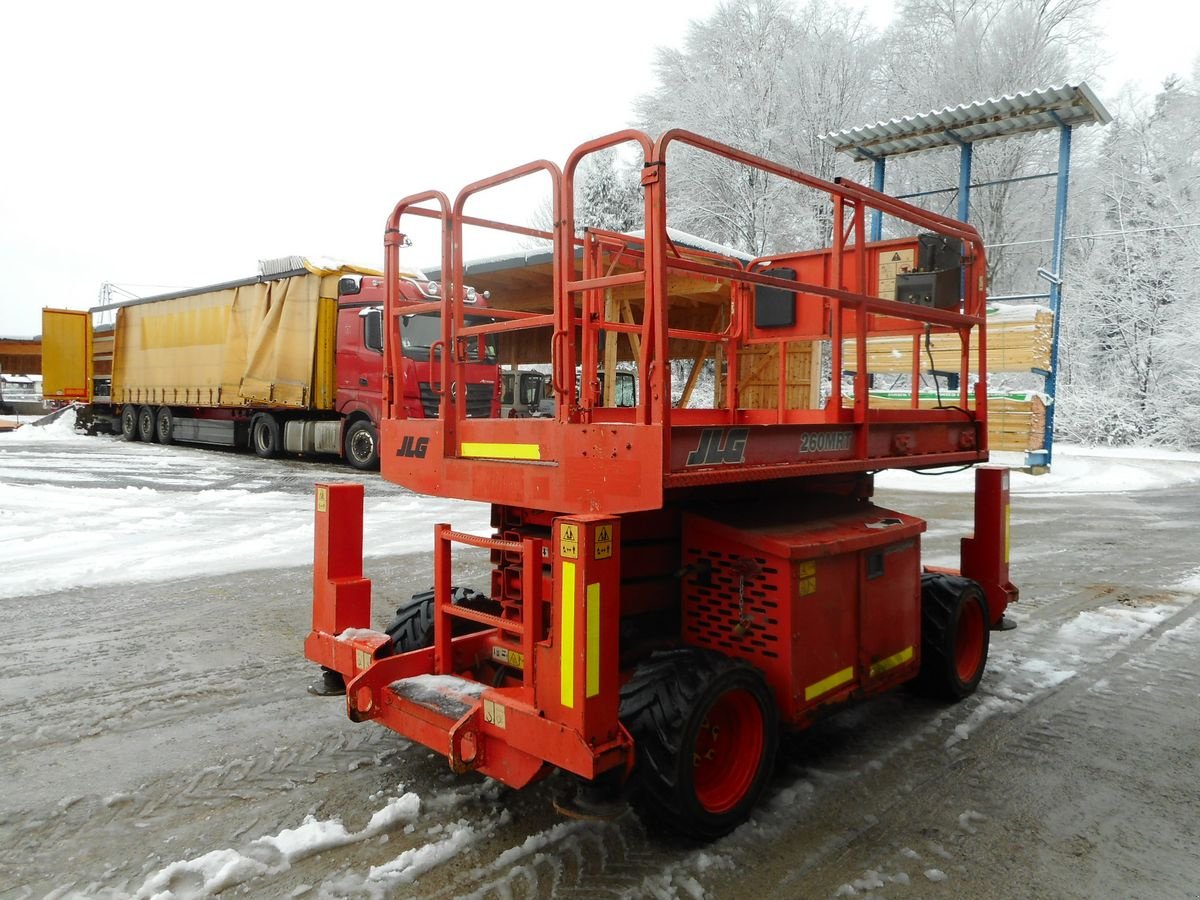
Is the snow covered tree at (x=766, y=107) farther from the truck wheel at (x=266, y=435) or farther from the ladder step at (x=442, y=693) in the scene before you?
the ladder step at (x=442, y=693)

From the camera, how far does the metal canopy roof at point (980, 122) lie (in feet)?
53.5

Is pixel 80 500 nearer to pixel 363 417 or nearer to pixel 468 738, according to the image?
pixel 363 417

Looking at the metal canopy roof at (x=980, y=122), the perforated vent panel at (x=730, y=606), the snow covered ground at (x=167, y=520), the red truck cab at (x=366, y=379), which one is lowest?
the snow covered ground at (x=167, y=520)

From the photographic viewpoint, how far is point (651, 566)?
3.69 metres

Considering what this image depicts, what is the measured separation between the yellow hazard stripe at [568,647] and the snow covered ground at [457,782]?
1.97ft

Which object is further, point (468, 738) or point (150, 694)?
point (150, 694)

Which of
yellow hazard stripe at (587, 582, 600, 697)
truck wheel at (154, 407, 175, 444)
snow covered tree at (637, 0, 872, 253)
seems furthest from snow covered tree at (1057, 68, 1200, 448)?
yellow hazard stripe at (587, 582, 600, 697)

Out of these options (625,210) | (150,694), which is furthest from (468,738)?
(625,210)

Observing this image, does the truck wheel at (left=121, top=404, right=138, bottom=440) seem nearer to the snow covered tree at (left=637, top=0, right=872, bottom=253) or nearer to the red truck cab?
the red truck cab

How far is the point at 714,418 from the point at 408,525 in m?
5.37

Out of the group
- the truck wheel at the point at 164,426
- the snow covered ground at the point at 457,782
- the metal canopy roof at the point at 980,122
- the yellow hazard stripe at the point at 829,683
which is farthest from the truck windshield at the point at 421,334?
the truck wheel at the point at 164,426

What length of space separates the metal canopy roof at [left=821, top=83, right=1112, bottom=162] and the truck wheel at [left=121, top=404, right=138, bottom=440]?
63.4 ft

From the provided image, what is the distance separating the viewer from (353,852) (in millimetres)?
2912

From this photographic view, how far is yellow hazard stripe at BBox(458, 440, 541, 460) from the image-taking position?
334 cm
